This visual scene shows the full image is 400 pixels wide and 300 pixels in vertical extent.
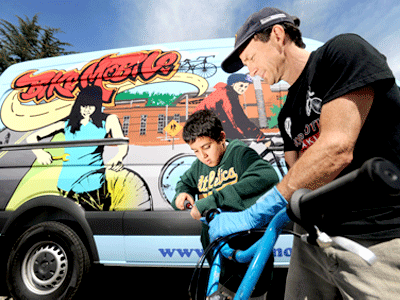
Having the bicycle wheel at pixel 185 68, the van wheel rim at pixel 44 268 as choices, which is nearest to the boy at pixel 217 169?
the bicycle wheel at pixel 185 68

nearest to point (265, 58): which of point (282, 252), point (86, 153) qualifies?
point (282, 252)

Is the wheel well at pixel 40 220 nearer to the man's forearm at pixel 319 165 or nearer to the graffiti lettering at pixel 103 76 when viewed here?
the graffiti lettering at pixel 103 76

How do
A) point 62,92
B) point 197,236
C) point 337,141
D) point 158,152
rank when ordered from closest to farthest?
1. point 337,141
2. point 197,236
3. point 158,152
4. point 62,92

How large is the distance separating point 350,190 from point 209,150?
5.58 feet

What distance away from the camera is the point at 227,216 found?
1.06m

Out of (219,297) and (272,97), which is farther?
(272,97)

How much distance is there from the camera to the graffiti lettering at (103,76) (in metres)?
2.78

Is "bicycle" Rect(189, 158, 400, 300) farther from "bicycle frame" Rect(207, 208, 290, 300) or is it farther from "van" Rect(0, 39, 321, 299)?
"van" Rect(0, 39, 321, 299)

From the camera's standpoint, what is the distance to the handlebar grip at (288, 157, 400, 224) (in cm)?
43

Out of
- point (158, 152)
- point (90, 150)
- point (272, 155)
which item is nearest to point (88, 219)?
point (90, 150)

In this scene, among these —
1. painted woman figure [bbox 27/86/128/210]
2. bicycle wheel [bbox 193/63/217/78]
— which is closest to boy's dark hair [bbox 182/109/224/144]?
bicycle wheel [bbox 193/63/217/78]

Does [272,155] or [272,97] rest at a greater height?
[272,97]

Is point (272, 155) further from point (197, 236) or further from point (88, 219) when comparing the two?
point (88, 219)

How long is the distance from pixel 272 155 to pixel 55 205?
87.5 inches
